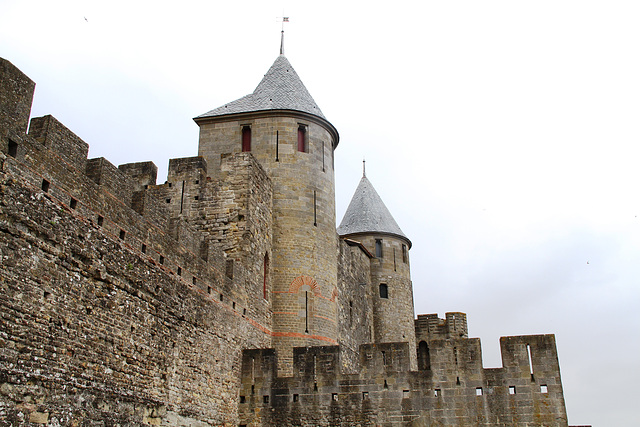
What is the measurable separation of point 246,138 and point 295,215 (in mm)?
3248

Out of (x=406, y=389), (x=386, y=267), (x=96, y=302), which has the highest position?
(x=386, y=267)

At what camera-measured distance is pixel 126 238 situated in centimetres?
1246

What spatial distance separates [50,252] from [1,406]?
2.43m

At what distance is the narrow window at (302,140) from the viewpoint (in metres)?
21.5

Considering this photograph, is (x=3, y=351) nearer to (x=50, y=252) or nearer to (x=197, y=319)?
(x=50, y=252)

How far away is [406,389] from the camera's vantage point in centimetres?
1622

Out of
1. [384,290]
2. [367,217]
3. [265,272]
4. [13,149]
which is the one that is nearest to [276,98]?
[265,272]

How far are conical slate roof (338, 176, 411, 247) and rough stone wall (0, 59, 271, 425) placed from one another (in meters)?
16.8

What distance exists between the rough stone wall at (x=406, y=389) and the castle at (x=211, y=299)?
3cm

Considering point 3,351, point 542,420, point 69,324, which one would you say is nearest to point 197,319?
point 69,324

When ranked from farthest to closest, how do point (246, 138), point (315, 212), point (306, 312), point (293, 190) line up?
point (246, 138), point (315, 212), point (293, 190), point (306, 312)

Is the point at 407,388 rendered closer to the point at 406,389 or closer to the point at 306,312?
the point at 406,389

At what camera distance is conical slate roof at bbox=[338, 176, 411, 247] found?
31.9 meters

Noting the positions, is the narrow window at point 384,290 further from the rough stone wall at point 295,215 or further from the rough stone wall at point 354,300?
the rough stone wall at point 295,215
